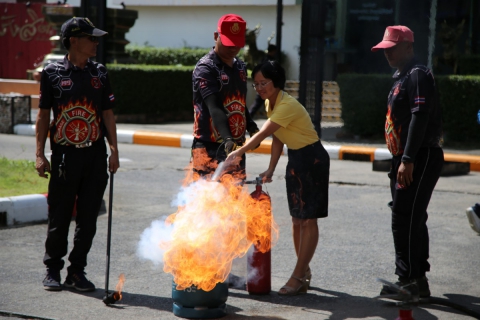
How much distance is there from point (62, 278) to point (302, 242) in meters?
1.82

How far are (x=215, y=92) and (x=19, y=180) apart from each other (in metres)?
4.19

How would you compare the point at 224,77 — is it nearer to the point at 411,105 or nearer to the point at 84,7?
the point at 411,105

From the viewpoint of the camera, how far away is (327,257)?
6512 millimetres

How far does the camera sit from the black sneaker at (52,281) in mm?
5320

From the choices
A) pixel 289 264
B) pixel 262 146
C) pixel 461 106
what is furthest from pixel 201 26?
pixel 289 264

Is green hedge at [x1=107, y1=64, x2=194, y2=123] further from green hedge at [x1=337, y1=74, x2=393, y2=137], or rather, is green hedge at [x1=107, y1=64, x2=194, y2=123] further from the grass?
the grass

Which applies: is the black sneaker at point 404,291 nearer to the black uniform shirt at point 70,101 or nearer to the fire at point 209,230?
the fire at point 209,230

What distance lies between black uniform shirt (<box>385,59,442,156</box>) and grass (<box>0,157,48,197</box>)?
4.26 meters

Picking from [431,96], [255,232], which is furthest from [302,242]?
[431,96]

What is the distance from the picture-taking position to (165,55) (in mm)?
24578

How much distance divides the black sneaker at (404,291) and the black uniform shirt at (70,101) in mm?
2299

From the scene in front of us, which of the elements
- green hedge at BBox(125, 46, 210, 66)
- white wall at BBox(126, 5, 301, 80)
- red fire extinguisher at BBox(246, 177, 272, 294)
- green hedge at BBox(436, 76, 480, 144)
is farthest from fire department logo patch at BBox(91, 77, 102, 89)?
green hedge at BBox(125, 46, 210, 66)

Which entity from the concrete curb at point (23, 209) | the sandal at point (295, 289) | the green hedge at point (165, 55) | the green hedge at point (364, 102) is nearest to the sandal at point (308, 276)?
the sandal at point (295, 289)

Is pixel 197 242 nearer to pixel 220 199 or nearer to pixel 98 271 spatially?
pixel 220 199
